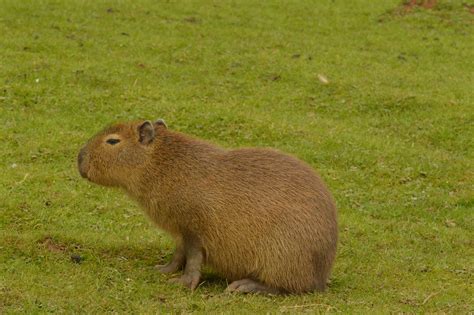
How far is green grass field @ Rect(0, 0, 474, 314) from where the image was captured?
696 centimetres

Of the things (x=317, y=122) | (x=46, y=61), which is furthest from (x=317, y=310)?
(x=46, y=61)

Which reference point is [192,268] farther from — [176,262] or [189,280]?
[176,262]

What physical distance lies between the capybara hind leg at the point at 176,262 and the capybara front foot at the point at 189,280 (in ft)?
0.77

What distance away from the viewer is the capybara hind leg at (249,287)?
271 inches

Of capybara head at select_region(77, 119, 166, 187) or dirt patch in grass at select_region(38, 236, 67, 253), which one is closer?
capybara head at select_region(77, 119, 166, 187)

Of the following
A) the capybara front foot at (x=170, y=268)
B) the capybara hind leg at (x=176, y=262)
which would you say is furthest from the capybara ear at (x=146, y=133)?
the capybara front foot at (x=170, y=268)

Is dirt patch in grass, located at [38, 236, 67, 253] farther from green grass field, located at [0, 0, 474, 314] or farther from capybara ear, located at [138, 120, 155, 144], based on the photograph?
capybara ear, located at [138, 120, 155, 144]

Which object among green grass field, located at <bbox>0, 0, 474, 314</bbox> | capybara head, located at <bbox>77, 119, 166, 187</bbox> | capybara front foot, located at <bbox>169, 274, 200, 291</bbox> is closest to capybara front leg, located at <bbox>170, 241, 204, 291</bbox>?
capybara front foot, located at <bbox>169, 274, 200, 291</bbox>

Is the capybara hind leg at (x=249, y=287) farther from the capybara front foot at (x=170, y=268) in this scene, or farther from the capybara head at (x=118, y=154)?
the capybara head at (x=118, y=154)

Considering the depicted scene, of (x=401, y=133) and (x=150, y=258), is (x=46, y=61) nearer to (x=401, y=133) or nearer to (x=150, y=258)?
(x=401, y=133)

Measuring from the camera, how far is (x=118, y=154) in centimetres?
729

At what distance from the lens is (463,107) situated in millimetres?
14305

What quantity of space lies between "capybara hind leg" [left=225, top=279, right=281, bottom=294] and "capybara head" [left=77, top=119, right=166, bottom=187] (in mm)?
1246

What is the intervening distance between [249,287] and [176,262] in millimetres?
705
